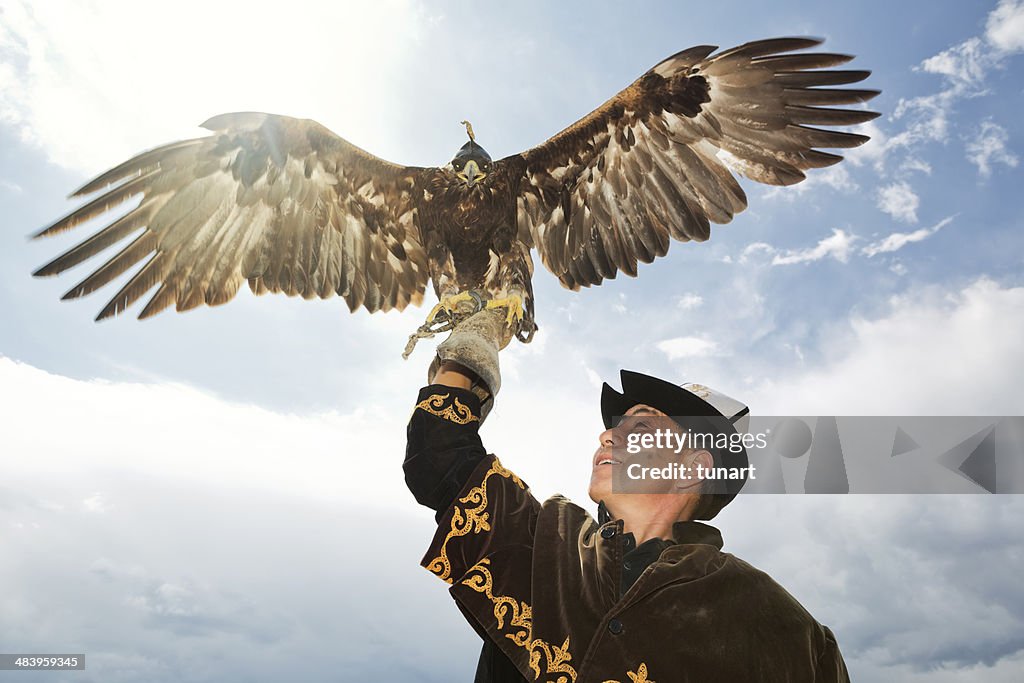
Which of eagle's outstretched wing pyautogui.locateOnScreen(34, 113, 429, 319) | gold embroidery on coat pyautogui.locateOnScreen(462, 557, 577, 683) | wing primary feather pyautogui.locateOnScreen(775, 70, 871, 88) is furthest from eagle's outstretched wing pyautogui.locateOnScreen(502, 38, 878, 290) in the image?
gold embroidery on coat pyautogui.locateOnScreen(462, 557, 577, 683)

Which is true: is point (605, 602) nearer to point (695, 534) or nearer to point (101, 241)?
point (695, 534)

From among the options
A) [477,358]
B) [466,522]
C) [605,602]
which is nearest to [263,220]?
[477,358]

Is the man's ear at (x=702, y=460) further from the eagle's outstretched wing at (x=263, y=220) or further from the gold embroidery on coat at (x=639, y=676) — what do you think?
the eagle's outstretched wing at (x=263, y=220)

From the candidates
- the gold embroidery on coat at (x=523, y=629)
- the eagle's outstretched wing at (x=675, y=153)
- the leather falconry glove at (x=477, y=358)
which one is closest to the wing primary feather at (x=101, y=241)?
the eagle's outstretched wing at (x=675, y=153)

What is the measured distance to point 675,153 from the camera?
16.1 ft

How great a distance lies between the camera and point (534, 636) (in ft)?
8.16

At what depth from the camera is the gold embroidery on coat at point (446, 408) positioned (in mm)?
2826

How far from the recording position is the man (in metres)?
2.33

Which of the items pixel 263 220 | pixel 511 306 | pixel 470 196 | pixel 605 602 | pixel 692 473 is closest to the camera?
pixel 605 602

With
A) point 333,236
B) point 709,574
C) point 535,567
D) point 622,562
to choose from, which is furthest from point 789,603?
point 333,236

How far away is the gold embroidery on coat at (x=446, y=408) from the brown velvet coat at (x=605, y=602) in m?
0.22

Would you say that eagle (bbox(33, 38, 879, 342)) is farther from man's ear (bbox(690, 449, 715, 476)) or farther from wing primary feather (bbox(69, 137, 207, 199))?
man's ear (bbox(690, 449, 715, 476))

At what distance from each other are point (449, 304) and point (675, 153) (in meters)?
2.05

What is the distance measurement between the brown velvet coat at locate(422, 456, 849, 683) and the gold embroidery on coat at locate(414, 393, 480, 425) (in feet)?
0.72
